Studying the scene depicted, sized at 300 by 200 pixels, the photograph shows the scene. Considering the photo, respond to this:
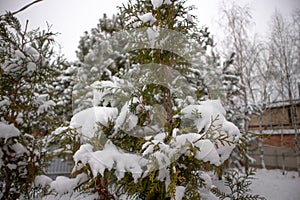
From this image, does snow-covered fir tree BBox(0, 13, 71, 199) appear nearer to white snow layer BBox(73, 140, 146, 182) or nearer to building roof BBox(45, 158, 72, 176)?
white snow layer BBox(73, 140, 146, 182)

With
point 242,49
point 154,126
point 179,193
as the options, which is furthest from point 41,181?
point 242,49

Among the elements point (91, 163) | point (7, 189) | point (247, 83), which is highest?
point (247, 83)

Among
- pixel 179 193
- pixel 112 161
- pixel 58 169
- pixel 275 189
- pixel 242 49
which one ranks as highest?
pixel 242 49

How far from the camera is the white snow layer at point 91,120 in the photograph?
5.74 feet

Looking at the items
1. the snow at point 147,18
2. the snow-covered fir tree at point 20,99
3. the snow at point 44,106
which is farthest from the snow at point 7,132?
the snow at point 147,18

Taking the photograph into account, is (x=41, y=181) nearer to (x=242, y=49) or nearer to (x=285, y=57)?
(x=285, y=57)

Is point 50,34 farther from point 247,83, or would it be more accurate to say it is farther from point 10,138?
point 247,83

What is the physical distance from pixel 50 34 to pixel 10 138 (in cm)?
141

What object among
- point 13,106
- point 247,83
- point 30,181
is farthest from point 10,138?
point 247,83

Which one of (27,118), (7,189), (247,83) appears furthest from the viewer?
(247,83)

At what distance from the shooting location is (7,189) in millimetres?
2430

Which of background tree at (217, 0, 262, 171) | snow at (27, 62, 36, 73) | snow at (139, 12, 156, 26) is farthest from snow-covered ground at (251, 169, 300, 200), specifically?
background tree at (217, 0, 262, 171)

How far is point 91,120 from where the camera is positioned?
1759 millimetres

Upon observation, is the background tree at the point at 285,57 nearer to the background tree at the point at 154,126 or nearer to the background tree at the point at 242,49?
the background tree at the point at 242,49
